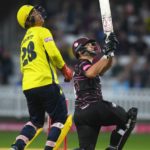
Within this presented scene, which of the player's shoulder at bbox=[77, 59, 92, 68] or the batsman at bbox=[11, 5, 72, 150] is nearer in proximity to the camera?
the player's shoulder at bbox=[77, 59, 92, 68]

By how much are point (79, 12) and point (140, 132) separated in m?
4.85

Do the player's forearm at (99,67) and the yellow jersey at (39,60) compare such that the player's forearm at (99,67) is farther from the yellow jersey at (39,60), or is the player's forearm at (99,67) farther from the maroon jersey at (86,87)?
the yellow jersey at (39,60)

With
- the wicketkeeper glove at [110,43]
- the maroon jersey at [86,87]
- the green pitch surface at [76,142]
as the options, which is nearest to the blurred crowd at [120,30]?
the green pitch surface at [76,142]

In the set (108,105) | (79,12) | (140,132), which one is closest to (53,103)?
(108,105)

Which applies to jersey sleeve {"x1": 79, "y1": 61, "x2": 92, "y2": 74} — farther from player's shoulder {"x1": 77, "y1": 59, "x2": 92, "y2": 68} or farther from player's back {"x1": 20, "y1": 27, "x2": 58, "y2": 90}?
player's back {"x1": 20, "y1": 27, "x2": 58, "y2": 90}

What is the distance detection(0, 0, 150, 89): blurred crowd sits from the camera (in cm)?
1848

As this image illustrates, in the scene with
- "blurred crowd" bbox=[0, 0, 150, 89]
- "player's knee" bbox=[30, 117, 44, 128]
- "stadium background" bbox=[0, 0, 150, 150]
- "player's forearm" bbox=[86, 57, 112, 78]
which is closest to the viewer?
"player's forearm" bbox=[86, 57, 112, 78]

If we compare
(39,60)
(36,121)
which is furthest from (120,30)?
(39,60)

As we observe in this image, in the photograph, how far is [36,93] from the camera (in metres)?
10.2

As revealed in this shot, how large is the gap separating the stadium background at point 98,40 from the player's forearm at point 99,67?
7.17 meters

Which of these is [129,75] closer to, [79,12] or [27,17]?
[79,12]

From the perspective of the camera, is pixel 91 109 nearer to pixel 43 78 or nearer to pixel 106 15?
pixel 43 78

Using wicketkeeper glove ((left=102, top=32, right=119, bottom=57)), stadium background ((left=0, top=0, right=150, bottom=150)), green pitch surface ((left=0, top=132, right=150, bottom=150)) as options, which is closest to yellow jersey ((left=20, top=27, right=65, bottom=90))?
wicketkeeper glove ((left=102, top=32, right=119, bottom=57))

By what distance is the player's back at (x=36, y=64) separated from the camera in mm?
10148
